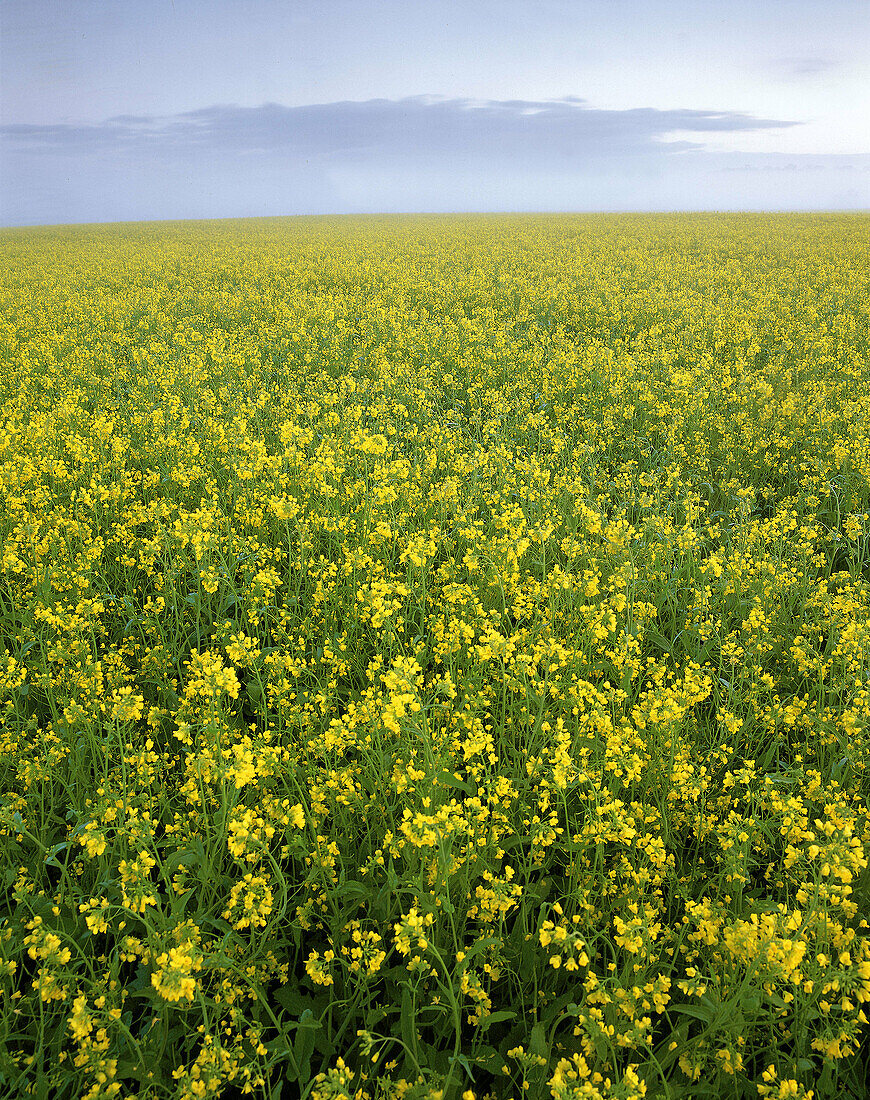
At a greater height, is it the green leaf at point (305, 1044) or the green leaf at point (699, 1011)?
the green leaf at point (699, 1011)

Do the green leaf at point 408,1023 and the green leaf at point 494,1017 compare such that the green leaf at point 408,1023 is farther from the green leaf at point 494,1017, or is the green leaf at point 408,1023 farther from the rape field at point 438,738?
the green leaf at point 494,1017

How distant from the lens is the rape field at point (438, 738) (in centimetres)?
225

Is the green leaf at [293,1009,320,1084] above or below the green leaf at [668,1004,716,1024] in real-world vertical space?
below

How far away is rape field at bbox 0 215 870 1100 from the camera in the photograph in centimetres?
225

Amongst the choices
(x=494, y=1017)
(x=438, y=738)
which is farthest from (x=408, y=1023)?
(x=438, y=738)

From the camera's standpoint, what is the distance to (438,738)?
129 inches

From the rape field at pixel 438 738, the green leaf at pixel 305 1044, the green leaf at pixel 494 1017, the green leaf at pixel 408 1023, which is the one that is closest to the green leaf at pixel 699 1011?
the rape field at pixel 438 738

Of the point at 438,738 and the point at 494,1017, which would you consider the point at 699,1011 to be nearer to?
the point at 494,1017

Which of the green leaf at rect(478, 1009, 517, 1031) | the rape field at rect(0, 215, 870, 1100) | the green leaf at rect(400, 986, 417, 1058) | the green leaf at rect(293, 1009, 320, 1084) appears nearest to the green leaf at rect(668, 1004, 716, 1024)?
the rape field at rect(0, 215, 870, 1100)

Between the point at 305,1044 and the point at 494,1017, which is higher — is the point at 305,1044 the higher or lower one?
the lower one

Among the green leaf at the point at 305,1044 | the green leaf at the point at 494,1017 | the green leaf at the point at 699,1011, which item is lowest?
the green leaf at the point at 305,1044

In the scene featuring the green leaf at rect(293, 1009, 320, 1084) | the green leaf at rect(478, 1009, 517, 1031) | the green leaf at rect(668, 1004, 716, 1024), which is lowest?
the green leaf at rect(293, 1009, 320, 1084)

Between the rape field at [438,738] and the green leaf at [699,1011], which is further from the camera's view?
the rape field at [438,738]

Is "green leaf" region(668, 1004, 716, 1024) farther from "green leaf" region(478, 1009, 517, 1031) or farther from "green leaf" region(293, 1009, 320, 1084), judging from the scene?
"green leaf" region(293, 1009, 320, 1084)
